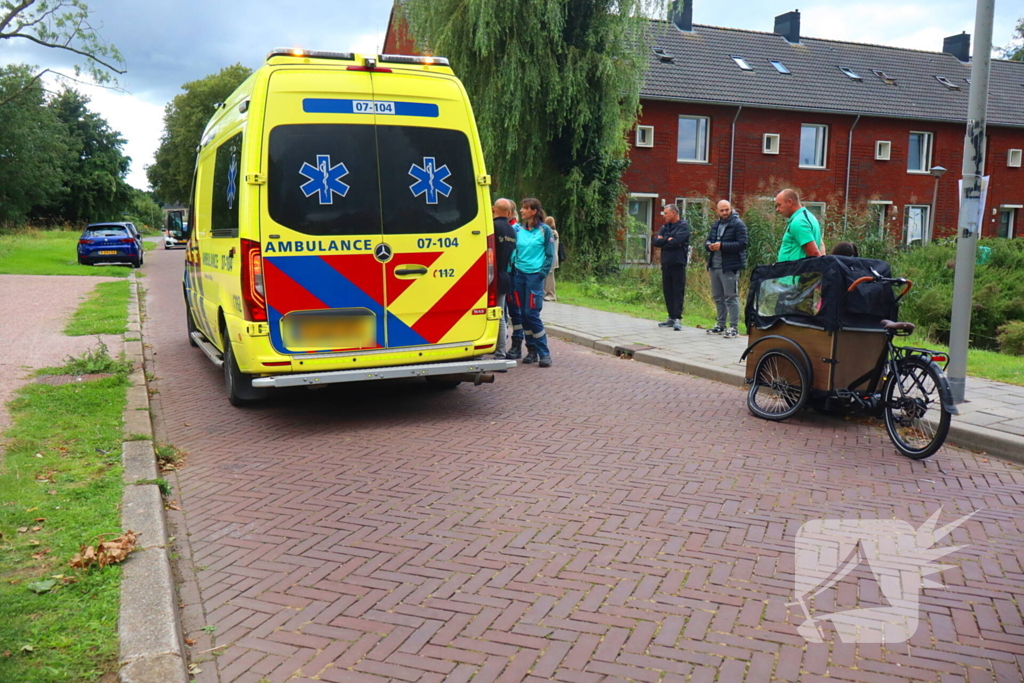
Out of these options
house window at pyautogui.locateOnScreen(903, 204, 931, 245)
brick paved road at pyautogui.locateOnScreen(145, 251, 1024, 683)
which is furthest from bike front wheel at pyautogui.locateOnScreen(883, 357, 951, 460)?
house window at pyautogui.locateOnScreen(903, 204, 931, 245)

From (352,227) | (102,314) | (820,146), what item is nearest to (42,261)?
(102,314)

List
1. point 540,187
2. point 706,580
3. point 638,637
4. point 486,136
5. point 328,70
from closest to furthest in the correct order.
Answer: point 638,637 → point 706,580 → point 328,70 → point 486,136 → point 540,187

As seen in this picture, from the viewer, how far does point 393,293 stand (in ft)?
21.7

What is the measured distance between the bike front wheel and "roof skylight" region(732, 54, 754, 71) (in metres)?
27.1

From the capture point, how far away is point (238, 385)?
6.99 metres

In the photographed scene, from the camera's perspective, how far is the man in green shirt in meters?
7.38

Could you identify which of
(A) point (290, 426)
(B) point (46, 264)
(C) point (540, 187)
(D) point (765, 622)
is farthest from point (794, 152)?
(D) point (765, 622)

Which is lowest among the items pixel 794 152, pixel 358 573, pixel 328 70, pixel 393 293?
pixel 358 573

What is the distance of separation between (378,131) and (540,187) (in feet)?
49.2

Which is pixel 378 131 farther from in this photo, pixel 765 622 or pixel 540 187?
pixel 540 187

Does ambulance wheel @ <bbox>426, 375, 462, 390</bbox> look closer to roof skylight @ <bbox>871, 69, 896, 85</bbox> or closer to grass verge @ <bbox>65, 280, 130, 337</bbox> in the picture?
grass verge @ <bbox>65, 280, 130, 337</bbox>

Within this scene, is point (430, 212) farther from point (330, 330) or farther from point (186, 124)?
point (186, 124)

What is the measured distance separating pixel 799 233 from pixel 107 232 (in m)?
25.5

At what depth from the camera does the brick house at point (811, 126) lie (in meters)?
28.9
